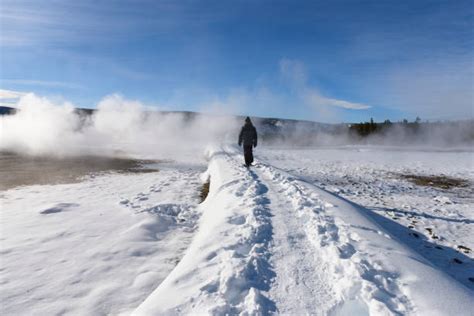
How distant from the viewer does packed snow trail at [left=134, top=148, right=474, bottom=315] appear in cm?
278

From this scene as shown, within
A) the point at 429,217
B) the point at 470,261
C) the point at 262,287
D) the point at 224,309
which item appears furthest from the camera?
the point at 429,217

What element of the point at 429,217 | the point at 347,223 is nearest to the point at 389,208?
the point at 429,217

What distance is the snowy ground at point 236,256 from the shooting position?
2.93 metres

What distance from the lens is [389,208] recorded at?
8359 mm

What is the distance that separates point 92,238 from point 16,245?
49.8 inches

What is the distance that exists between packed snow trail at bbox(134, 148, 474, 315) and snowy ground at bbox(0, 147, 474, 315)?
16 mm

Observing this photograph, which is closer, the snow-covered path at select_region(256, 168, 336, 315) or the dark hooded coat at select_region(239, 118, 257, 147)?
the snow-covered path at select_region(256, 168, 336, 315)

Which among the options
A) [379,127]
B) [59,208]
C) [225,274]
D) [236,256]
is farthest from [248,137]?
[379,127]

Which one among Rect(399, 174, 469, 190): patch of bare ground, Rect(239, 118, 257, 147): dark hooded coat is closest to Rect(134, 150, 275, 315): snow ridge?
Rect(239, 118, 257, 147): dark hooded coat

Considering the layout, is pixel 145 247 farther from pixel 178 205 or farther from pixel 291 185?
pixel 291 185

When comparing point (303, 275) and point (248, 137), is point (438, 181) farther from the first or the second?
point (303, 275)

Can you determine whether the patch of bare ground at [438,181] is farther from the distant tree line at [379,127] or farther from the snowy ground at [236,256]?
the distant tree line at [379,127]

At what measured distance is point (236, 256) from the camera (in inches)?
150

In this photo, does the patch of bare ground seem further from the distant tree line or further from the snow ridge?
the distant tree line
